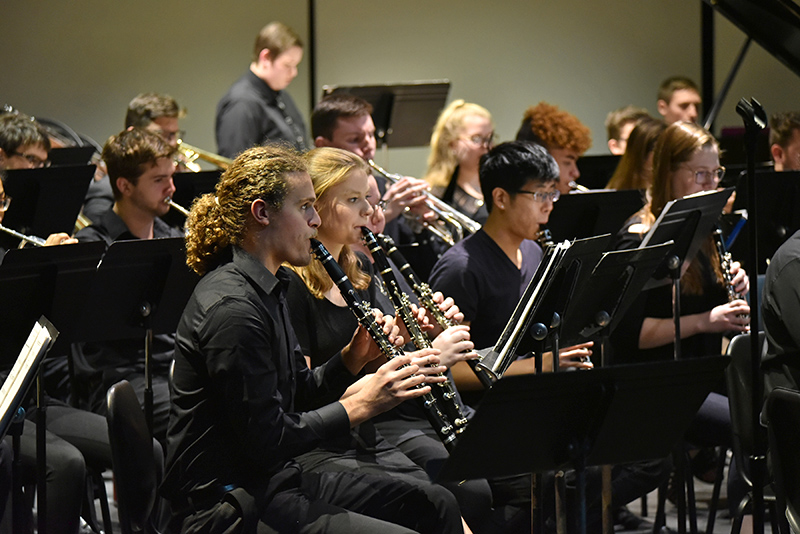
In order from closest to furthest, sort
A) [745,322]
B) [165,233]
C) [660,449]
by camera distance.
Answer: [660,449] → [745,322] → [165,233]

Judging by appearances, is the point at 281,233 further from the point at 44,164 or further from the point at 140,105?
the point at 140,105

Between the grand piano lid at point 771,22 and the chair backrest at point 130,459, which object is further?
the grand piano lid at point 771,22

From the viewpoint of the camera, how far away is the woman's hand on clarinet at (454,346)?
2.62 m

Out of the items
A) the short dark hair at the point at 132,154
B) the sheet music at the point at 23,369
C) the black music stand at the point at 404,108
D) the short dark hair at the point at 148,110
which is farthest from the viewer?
the black music stand at the point at 404,108

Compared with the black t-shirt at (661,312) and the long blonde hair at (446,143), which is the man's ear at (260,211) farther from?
the long blonde hair at (446,143)

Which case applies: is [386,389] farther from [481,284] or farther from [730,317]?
[730,317]

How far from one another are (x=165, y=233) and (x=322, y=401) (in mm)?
1681

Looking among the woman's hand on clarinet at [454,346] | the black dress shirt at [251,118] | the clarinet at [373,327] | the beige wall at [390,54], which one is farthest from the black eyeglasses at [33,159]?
the beige wall at [390,54]

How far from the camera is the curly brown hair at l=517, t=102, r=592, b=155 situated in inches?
195

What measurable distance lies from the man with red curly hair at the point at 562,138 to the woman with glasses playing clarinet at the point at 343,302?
2012 millimetres

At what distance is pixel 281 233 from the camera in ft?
7.98

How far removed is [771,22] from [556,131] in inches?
67.0

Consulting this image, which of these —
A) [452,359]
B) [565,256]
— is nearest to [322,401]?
[452,359]

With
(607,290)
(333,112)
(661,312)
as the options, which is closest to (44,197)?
(333,112)
